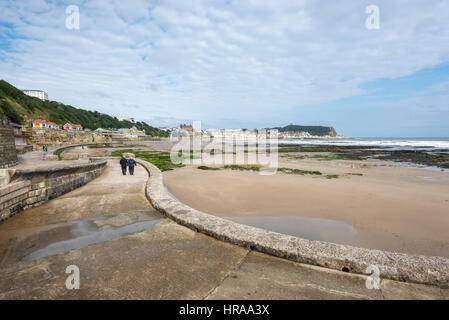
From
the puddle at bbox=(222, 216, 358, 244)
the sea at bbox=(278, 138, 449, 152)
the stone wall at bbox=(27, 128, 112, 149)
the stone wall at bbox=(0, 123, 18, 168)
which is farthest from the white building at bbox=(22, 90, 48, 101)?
the puddle at bbox=(222, 216, 358, 244)

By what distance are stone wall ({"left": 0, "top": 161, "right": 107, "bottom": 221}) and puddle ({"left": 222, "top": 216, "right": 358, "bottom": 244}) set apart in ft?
16.7

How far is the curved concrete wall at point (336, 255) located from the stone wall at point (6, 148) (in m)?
12.2

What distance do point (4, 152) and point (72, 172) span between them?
6918 mm

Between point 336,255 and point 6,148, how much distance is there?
1503 centimetres

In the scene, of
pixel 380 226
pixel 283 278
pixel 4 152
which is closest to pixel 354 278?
pixel 283 278

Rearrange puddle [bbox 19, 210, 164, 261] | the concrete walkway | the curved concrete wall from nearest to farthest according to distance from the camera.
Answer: the concrete walkway → the curved concrete wall → puddle [bbox 19, 210, 164, 261]

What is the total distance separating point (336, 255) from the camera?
2.69 meters

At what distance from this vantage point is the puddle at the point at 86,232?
3320mm

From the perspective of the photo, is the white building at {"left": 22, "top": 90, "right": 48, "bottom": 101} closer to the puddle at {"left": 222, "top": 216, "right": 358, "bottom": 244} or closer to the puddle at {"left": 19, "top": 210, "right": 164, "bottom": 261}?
the puddle at {"left": 19, "top": 210, "right": 164, "bottom": 261}

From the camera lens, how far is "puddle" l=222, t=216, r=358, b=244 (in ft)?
16.2

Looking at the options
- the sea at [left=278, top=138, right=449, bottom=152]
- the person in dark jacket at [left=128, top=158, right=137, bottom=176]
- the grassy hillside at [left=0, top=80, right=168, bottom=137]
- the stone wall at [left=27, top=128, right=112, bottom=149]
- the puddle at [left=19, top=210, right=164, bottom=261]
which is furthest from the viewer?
the grassy hillside at [left=0, top=80, right=168, bottom=137]

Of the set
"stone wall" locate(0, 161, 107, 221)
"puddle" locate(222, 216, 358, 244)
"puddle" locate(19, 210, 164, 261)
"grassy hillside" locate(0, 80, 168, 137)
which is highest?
"grassy hillside" locate(0, 80, 168, 137)
